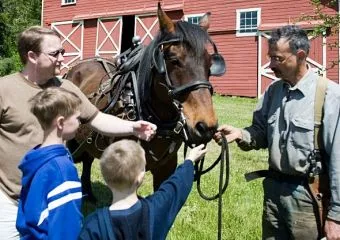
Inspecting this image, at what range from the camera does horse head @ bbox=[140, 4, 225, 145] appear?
3.32 meters

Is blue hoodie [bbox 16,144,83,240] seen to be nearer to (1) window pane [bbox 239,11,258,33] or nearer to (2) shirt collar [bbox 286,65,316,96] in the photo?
(2) shirt collar [bbox 286,65,316,96]

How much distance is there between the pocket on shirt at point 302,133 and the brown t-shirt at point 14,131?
1618 millimetres

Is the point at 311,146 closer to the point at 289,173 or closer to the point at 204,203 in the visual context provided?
the point at 289,173

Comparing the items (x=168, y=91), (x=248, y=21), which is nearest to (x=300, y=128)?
(x=168, y=91)

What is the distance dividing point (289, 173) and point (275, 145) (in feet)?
0.69

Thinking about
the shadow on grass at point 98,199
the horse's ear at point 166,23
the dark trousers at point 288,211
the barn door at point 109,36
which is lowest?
the shadow on grass at point 98,199

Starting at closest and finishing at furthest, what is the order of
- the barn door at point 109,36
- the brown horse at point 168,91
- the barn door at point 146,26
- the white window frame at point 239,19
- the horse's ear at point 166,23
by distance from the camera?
the brown horse at point 168,91 → the horse's ear at point 166,23 → the white window frame at point 239,19 → the barn door at point 146,26 → the barn door at point 109,36

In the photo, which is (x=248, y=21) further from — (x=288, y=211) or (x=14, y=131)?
(x=14, y=131)

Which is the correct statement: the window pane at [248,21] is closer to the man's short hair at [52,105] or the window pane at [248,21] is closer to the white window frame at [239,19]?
the white window frame at [239,19]

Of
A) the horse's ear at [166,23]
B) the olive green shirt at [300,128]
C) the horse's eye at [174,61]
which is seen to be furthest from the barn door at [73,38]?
the olive green shirt at [300,128]

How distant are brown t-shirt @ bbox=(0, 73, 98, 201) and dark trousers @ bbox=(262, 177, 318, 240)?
1.61 metres

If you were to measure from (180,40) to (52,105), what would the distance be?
163cm

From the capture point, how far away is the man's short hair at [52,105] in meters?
2.30

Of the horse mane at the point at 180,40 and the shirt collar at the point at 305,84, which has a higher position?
the horse mane at the point at 180,40
